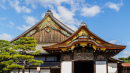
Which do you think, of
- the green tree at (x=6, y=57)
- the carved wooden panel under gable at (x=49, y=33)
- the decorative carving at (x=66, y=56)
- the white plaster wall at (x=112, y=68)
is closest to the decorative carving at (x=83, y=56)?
the decorative carving at (x=66, y=56)

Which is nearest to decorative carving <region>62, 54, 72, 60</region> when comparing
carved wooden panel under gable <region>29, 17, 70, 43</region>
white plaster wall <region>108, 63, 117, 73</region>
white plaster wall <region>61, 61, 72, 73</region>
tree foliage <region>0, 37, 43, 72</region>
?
white plaster wall <region>61, 61, 72, 73</region>

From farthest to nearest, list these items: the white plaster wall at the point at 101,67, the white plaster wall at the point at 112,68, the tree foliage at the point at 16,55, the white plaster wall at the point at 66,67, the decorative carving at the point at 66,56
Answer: the white plaster wall at the point at 112,68
the tree foliage at the point at 16,55
the decorative carving at the point at 66,56
the white plaster wall at the point at 66,67
the white plaster wall at the point at 101,67

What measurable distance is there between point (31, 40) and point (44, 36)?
5.65m

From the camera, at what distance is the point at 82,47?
51.1ft

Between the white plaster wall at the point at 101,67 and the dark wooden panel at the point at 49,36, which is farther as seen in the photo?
the dark wooden panel at the point at 49,36

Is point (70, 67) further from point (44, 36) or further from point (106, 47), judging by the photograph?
point (44, 36)

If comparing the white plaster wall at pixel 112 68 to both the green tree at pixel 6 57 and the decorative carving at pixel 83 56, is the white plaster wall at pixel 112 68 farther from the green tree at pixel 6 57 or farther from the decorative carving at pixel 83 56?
the green tree at pixel 6 57

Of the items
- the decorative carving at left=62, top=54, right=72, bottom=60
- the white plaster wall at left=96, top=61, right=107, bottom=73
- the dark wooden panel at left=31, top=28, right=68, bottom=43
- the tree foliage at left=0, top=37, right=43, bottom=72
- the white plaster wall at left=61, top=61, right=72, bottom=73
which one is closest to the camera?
the white plaster wall at left=96, top=61, right=107, bottom=73

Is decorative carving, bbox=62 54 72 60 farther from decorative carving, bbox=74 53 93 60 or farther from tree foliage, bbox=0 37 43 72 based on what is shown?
tree foliage, bbox=0 37 43 72

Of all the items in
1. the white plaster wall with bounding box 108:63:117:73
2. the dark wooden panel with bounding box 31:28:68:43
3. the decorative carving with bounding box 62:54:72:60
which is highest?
the dark wooden panel with bounding box 31:28:68:43

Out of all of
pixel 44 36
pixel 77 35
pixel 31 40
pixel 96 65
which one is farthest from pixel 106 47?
pixel 44 36

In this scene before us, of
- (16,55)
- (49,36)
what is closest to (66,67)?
(16,55)

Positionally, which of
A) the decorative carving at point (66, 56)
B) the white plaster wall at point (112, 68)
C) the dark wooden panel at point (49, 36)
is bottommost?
the white plaster wall at point (112, 68)

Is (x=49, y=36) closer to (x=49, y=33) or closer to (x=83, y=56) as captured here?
(x=49, y=33)
